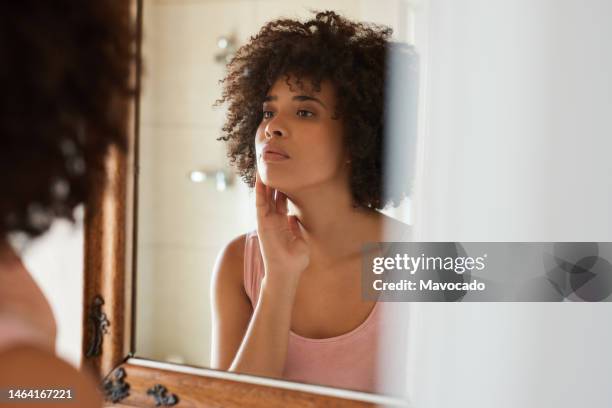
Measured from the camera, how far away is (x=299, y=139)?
2.10 feet

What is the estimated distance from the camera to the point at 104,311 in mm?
766

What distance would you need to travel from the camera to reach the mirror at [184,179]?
0.69 meters

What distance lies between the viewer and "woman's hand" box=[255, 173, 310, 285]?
26.0 inches

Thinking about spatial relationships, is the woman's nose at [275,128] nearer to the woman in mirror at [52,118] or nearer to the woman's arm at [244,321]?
the woman's arm at [244,321]

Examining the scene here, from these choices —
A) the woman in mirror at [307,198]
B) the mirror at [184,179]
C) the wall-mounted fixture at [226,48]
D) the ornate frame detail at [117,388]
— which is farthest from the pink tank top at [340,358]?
the wall-mounted fixture at [226,48]

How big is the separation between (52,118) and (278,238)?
37 cm

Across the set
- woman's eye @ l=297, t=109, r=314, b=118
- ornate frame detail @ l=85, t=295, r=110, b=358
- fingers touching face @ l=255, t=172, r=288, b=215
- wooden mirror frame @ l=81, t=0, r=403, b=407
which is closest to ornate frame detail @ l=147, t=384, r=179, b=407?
wooden mirror frame @ l=81, t=0, r=403, b=407

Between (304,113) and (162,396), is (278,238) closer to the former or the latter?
(304,113)

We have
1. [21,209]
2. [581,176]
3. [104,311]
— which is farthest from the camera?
[104,311]

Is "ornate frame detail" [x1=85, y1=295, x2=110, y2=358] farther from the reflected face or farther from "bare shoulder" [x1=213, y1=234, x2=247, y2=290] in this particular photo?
the reflected face

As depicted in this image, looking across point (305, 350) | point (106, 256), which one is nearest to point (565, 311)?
point (305, 350)

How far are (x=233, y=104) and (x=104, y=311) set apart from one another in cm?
33

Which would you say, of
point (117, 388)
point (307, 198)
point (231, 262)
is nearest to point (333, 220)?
point (307, 198)

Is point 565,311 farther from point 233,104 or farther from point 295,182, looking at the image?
point 233,104
